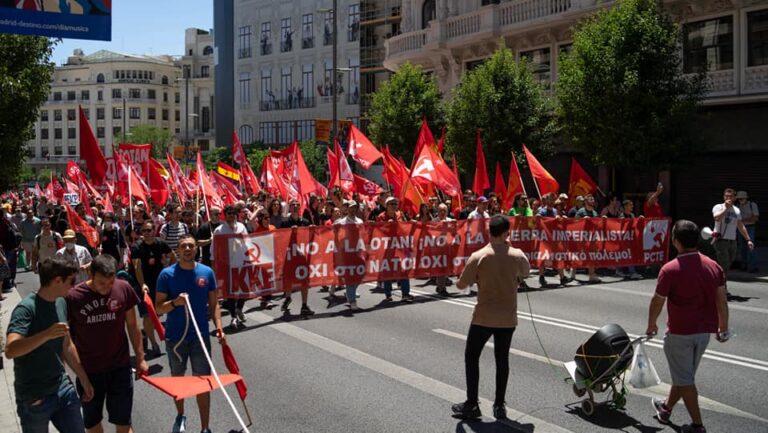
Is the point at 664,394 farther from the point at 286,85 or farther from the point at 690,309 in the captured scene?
the point at 286,85

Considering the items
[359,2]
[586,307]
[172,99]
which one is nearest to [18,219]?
[586,307]

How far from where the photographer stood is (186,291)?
21.6 feet

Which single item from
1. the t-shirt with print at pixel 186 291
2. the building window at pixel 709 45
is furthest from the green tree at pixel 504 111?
the t-shirt with print at pixel 186 291

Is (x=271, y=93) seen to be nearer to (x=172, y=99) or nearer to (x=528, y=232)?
(x=528, y=232)

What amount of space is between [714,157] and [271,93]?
1621 inches

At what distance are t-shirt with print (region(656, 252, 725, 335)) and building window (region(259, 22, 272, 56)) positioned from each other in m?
55.6

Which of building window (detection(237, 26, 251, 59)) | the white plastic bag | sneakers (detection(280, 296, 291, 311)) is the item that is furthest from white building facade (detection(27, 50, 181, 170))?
the white plastic bag

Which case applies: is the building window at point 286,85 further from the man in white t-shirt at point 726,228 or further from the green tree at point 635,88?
the man in white t-shirt at point 726,228

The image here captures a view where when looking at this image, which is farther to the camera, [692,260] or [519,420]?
[519,420]

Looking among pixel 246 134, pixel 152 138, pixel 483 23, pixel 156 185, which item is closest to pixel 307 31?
pixel 246 134

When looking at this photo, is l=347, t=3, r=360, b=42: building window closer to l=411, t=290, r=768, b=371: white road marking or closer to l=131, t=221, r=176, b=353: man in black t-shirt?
l=411, t=290, r=768, b=371: white road marking

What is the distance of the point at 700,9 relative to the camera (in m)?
22.6

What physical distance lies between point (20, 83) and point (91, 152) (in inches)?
76.5

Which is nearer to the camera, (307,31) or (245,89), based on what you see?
(307,31)
